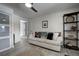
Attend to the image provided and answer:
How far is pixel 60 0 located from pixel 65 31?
9.90 feet

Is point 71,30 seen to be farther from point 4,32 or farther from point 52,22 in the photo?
point 4,32

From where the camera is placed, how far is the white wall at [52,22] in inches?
133

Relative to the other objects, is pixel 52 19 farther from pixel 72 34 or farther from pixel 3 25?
pixel 3 25

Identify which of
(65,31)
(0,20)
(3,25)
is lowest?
(65,31)

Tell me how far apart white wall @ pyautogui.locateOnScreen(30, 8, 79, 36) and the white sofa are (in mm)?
556

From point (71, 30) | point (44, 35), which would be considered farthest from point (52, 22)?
point (71, 30)

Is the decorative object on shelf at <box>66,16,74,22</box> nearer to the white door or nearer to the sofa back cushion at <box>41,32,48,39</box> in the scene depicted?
the sofa back cushion at <box>41,32,48,39</box>

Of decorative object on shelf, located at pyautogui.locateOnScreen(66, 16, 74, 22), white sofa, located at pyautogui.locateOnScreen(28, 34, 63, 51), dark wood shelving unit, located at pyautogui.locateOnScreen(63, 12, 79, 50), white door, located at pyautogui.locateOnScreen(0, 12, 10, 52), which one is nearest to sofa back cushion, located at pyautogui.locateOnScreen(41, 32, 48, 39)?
white sofa, located at pyautogui.locateOnScreen(28, 34, 63, 51)

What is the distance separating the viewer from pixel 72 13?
352 centimetres

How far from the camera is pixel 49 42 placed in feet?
11.3

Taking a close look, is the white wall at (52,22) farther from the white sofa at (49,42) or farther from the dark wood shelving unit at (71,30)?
the white sofa at (49,42)

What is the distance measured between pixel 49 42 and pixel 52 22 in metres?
1.04

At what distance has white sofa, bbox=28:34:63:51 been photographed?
319cm

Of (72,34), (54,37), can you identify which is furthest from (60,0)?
(72,34)
